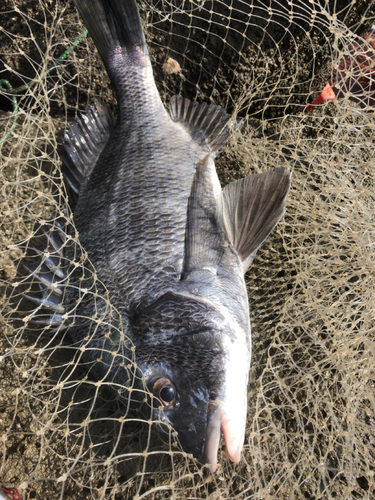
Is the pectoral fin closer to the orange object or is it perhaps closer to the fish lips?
the fish lips

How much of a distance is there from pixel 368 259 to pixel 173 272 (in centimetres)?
116

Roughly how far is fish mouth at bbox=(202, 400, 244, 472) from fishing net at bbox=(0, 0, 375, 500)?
7.8 inches

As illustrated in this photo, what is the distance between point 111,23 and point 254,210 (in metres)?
1.79

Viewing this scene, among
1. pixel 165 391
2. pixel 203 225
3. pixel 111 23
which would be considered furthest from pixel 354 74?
pixel 165 391

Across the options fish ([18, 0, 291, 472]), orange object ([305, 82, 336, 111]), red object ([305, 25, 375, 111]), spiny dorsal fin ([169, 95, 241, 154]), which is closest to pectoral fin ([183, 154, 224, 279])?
fish ([18, 0, 291, 472])

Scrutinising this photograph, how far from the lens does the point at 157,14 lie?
2775mm

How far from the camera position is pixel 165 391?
1540 mm

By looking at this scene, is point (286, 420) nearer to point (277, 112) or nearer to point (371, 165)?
point (371, 165)

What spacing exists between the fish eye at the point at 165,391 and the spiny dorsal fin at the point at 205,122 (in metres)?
1.66

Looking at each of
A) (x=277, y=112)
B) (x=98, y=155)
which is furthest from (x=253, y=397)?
(x=277, y=112)

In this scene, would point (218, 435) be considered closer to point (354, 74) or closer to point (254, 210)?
point (254, 210)

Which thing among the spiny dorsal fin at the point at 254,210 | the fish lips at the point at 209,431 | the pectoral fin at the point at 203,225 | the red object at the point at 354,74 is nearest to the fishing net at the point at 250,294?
the red object at the point at 354,74

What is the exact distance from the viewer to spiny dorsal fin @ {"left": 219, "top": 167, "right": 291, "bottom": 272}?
1.94 m

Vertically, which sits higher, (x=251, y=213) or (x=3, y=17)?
(x=3, y=17)
